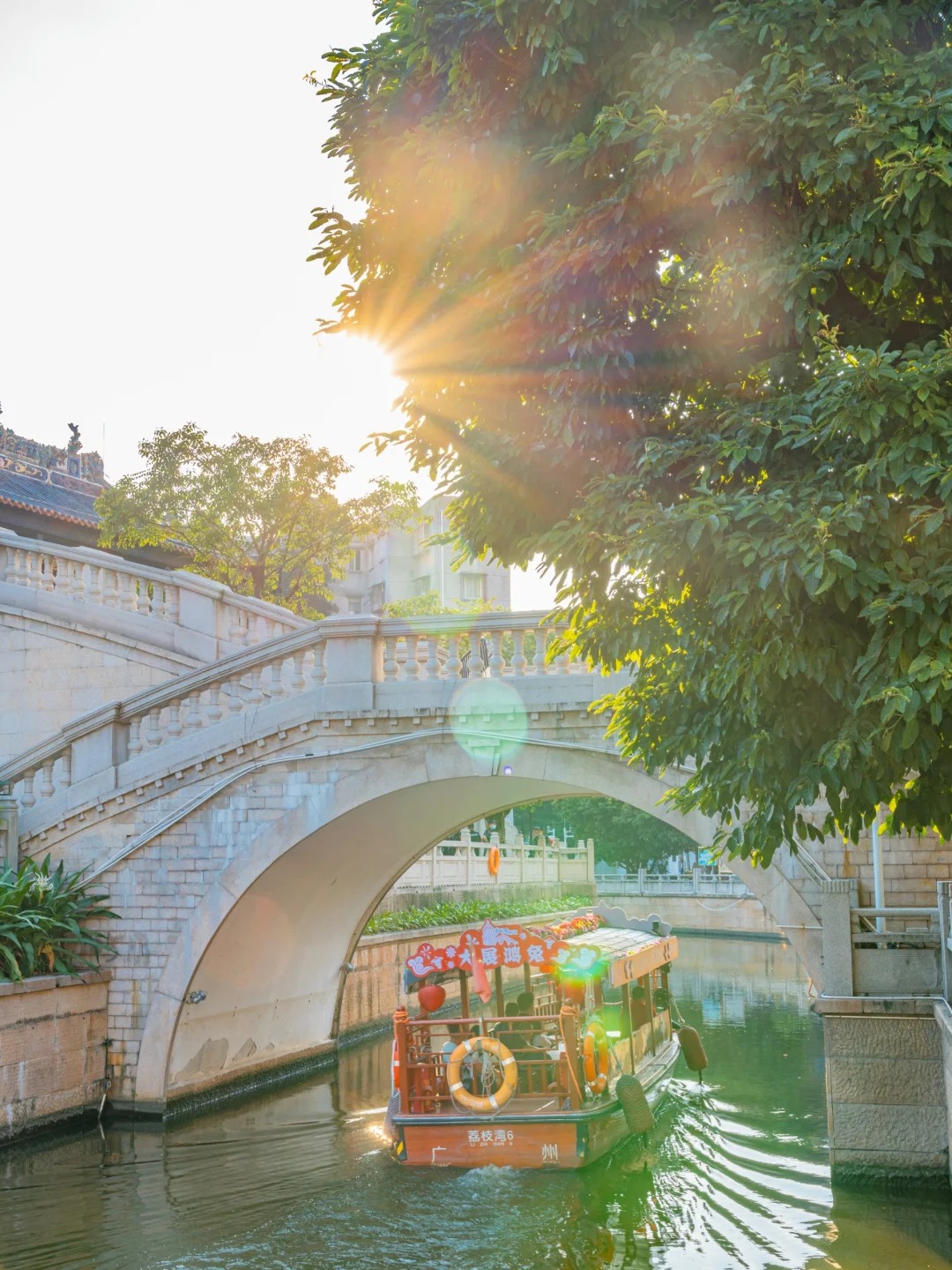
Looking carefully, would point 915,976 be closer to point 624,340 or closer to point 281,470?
point 624,340

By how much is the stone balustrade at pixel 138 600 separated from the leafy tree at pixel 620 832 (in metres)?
30.9

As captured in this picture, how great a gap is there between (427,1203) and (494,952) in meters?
2.53

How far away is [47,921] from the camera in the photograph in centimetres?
1541

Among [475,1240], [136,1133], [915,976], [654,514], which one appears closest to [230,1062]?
[136,1133]

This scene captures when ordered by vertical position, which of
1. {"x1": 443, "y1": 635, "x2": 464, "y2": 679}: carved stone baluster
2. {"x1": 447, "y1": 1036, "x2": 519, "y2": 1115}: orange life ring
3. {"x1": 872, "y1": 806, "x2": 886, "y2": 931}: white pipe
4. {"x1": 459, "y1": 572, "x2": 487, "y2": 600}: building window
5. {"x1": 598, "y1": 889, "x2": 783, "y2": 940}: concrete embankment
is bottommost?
{"x1": 598, "y1": 889, "x2": 783, "y2": 940}: concrete embankment

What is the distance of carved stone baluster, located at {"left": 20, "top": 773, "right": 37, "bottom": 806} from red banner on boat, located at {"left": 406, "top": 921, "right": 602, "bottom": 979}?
647 centimetres

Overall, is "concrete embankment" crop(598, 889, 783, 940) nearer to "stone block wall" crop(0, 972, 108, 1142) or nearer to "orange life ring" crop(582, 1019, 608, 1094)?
"orange life ring" crop(582, 1019, 608, 1094)

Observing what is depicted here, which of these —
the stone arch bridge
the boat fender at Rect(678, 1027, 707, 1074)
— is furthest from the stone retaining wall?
the stone arch bridge

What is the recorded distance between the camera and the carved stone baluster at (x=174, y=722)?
660 inches

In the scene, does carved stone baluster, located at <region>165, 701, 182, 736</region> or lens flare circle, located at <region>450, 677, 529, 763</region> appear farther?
carved stone baluster, located at <region>165, 701, 182, 736</region>

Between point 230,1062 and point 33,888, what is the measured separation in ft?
13.2

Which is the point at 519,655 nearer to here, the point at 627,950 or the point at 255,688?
the point at 255,688

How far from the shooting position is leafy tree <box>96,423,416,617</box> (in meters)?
24.0

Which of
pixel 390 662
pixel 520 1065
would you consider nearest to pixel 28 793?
pixel 390 662
